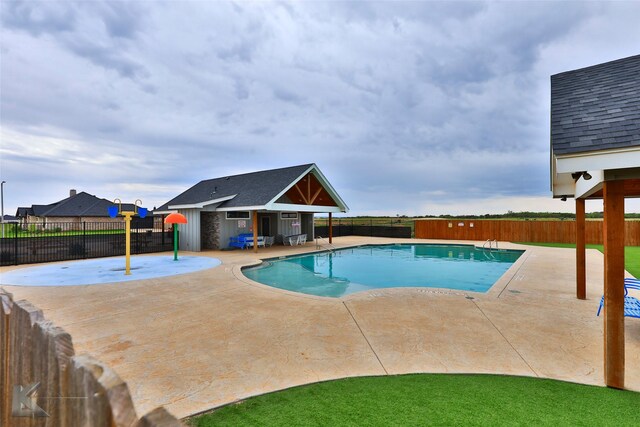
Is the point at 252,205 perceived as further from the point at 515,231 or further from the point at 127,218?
the point at 515,231

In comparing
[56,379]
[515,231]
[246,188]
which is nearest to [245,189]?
[246,188]

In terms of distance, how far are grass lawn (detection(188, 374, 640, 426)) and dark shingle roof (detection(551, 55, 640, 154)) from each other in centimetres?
266

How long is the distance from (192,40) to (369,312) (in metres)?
12.3

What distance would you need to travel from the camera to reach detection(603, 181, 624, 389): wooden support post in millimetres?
3453

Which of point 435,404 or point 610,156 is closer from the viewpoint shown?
point 435,404

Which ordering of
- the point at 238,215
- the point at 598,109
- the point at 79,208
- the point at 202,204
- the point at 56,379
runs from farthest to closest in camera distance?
the point at 79,208, the point at 238,215, the point at 202,204, the point at 598,109, the point at 56,379

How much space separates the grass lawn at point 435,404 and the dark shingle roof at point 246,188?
42.7ft

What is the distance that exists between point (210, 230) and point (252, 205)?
408 centimetres

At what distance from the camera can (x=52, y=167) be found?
2273 cm

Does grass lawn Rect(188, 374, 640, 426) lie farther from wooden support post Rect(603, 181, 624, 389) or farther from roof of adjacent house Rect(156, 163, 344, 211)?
roof of adjacent house Rect(156, 163, 344, 211)

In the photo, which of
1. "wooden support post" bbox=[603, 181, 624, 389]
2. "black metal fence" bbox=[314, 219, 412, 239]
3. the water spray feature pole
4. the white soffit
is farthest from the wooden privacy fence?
the white soffit

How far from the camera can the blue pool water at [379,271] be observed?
10039mm

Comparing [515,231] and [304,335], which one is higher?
[515,231]

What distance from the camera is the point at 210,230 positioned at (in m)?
18.3
